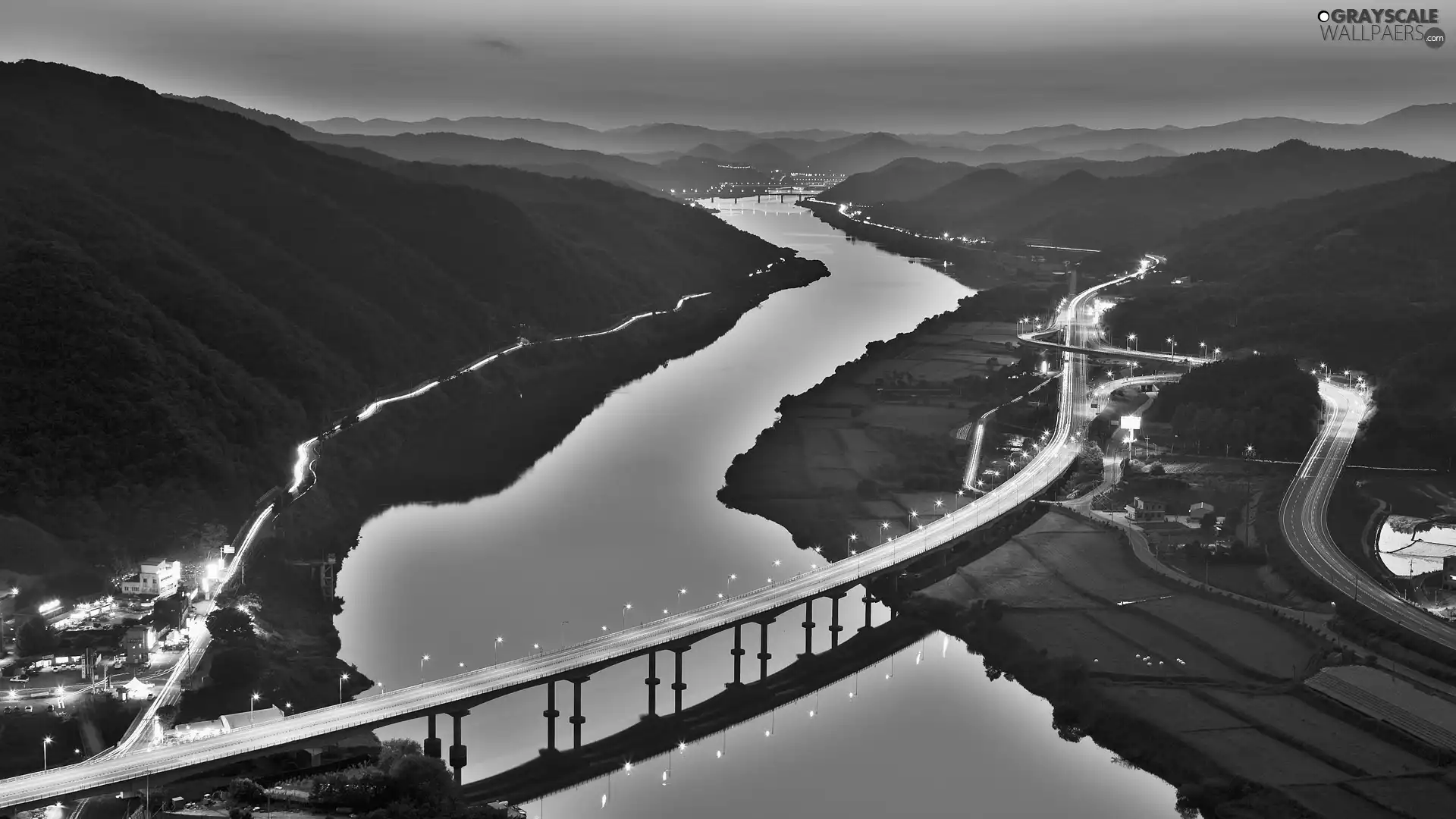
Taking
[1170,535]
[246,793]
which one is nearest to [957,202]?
[1170,535]

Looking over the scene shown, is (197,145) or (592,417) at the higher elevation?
(197,145)

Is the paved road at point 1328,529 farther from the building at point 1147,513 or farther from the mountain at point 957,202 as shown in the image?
the mountain at point 957,202

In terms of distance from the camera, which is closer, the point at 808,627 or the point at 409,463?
the point at 808,627

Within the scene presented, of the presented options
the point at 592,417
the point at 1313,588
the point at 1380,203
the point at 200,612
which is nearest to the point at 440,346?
the point at 592,417

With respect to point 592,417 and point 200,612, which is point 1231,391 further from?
point 200,612

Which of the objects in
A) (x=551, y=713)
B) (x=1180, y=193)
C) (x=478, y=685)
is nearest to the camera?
(x=478, y=685)

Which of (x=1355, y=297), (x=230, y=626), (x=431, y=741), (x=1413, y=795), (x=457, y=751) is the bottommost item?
(x=457, y=751)

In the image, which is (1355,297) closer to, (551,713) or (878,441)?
(878,441)
